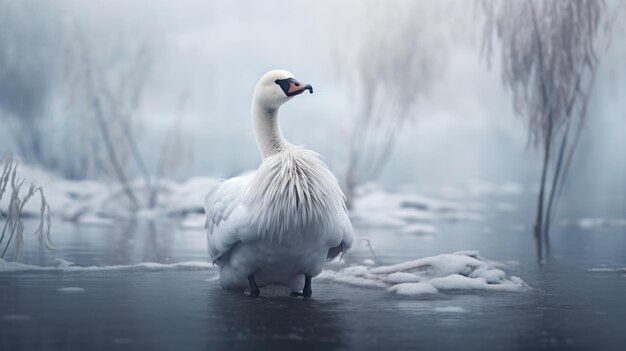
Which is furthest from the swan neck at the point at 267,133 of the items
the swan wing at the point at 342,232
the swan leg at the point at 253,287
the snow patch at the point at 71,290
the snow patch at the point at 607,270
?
the snow patch at the point at 607,270

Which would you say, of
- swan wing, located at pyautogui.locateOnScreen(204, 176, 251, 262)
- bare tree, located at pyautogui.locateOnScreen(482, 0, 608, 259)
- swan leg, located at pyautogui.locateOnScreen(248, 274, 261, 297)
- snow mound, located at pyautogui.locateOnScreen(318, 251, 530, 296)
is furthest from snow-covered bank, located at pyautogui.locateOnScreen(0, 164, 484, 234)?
swan leg, located at pyautogui.locateOnScreen(248, 274, 261, 297)

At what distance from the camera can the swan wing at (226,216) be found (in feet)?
11.3

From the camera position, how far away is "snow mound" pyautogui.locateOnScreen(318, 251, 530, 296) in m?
3.88

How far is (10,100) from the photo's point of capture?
10680mm

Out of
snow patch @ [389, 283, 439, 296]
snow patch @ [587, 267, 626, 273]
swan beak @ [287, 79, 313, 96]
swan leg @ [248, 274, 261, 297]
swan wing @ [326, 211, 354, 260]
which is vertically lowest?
swan leg @ [248, 274, 261, 297]

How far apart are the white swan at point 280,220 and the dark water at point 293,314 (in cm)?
13

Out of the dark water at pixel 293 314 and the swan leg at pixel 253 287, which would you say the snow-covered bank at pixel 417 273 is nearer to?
the dark water at pixel 293 314

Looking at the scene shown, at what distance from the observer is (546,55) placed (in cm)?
795

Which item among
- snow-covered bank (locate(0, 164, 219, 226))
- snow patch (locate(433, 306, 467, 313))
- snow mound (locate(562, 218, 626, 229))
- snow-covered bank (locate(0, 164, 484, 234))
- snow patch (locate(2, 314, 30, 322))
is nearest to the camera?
snow patch (locate(2, 314, 30, 322))

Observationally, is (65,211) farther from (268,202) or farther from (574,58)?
(268,202)

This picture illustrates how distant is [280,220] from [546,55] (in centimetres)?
533

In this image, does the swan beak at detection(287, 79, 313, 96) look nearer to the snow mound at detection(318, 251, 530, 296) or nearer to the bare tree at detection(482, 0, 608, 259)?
the snow mound at detection(318, 251, 530, 296)

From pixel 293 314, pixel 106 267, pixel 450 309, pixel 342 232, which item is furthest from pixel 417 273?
pixel 106 267

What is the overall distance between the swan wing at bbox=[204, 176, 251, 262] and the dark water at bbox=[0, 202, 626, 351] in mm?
232
